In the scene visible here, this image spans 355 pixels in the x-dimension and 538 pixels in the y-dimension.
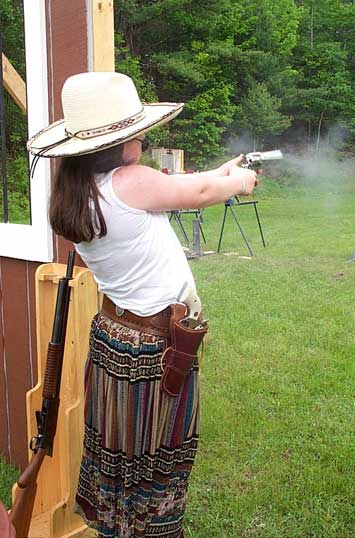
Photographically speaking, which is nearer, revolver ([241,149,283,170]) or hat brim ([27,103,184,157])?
hat brim ([27,103,184,157])

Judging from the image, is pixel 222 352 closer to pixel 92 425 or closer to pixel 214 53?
pixel 92 425

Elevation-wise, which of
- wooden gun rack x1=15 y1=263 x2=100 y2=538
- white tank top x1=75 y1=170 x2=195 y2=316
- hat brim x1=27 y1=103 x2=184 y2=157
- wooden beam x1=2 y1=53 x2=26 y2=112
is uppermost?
wooden beam x1=2 y1=53 x2=26 y2=112

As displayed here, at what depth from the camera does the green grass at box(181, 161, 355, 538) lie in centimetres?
267

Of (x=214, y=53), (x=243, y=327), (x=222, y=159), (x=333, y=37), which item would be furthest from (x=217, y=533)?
(x=333, y=37)

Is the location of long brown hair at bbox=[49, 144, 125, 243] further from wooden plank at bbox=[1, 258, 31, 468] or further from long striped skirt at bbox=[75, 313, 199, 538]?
wooden plank at bbox=[1, 258, 31, 468]

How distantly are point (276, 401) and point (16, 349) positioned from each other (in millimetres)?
1675

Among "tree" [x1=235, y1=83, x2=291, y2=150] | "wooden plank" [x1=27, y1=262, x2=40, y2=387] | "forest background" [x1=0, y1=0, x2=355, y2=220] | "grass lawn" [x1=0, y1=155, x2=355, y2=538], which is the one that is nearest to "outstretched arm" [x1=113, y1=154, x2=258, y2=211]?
"wooden plank" [x1=27, y1=262, x2=40, y2=387]

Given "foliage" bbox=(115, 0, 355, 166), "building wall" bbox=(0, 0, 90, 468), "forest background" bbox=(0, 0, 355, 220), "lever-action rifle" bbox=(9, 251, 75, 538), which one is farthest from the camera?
"foliage" bbox=(115, 0, 355, 166)

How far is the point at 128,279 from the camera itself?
184 cm

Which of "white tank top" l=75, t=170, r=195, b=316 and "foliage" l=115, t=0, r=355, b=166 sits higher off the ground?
"foliage" l=115, t=0, r=355, b=166

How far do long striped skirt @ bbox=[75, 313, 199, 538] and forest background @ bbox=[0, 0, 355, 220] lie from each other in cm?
1855

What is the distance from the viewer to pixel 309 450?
320 cm

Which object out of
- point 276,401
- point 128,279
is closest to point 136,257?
point 128,279

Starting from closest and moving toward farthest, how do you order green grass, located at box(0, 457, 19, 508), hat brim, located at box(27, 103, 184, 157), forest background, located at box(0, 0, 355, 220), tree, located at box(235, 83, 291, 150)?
hat brim, located at box(27, 103, 184, 157), green grass, located at box(0, 457, 19, 508), forest background, located at box(0, 0, 355, 220), tree, located at box(235, 83, 291, 150)
